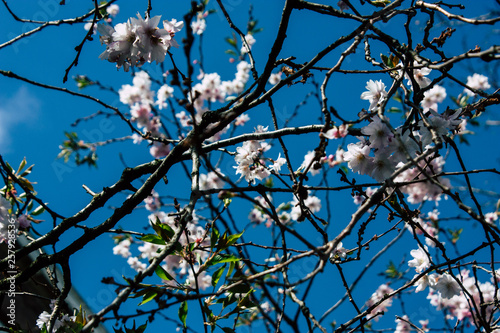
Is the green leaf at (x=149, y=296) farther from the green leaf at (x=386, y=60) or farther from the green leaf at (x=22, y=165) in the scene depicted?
the green leaf at (x=22, y=165)

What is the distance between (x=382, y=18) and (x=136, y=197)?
3.66ft

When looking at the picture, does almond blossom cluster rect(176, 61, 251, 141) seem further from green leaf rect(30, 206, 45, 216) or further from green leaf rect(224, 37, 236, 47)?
green leaf rect(30, 206, 45, 216)

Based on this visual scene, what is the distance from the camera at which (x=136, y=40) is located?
5.10ft

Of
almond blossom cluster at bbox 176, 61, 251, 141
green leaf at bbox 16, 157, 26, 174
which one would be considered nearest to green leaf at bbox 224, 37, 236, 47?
almond blossom cluster at bbox 176, 61, 251, 141

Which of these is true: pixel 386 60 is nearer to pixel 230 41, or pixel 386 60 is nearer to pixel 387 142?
pixel 387 142

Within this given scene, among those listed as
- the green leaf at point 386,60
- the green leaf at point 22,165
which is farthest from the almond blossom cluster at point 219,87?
the green leaf at point 386,60

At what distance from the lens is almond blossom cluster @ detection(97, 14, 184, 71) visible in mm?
1529

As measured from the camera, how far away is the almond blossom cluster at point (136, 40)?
5.02 ft

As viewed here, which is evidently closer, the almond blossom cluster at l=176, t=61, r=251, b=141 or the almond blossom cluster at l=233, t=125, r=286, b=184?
the almond blossom cluster at l=233, t=125, r=286, b=184

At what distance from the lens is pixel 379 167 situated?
142cm

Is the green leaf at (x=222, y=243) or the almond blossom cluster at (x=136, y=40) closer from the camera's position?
the green leaf at (x=222, y=243)

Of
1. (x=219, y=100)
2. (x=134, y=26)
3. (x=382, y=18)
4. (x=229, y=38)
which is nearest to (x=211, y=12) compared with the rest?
(x=229, y=38)

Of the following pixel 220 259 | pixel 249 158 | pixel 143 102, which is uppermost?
pixel 143 102

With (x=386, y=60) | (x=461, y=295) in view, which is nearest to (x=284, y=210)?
(x=461, y=295)
